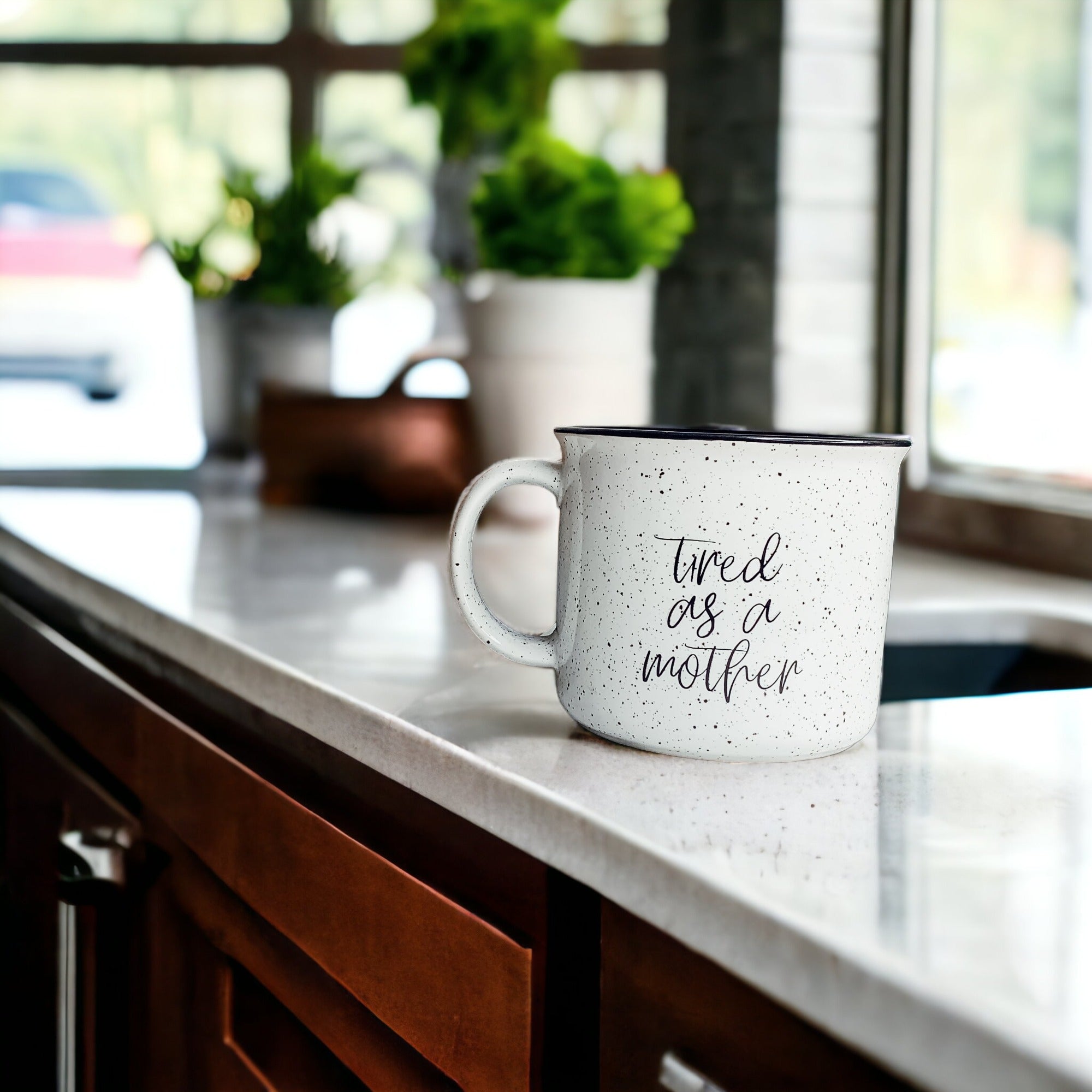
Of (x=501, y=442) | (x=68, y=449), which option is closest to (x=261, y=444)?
(x=501, y=442)

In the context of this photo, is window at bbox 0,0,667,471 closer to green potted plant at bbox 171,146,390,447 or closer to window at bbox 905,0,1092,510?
green potted plant at bbox 171,146,390,447

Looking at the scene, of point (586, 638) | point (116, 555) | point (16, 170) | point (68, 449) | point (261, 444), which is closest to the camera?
point (586, 638)

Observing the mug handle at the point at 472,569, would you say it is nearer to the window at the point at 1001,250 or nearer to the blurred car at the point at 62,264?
the window at the point at 1001,250

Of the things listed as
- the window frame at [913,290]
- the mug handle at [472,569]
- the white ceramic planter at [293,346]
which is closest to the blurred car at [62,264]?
the white ceramic planter at [293,346]

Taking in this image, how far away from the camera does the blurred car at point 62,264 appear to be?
3252 mm

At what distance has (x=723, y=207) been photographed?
1.46 meters

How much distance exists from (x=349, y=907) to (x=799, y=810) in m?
0.22

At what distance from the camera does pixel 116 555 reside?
1014 mm

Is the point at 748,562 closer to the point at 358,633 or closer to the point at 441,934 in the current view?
the point at 441,934

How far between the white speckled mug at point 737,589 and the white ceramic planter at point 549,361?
81 cm

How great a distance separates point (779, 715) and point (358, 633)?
332mm

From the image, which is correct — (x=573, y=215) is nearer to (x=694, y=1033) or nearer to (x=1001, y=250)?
(x=1001, y=250)

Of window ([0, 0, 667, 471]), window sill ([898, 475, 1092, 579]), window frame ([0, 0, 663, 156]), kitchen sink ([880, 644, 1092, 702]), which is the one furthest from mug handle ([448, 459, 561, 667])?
window frame ([0, 0, 663, 156])

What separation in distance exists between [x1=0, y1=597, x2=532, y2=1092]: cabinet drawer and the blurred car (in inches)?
104
